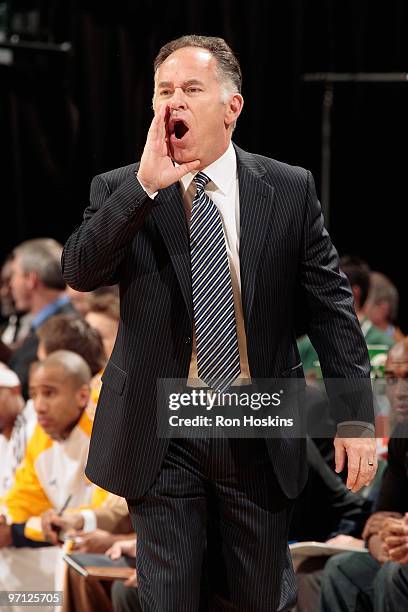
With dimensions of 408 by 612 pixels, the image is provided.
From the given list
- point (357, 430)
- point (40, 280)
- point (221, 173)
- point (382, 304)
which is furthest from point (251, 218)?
point (382, 304)

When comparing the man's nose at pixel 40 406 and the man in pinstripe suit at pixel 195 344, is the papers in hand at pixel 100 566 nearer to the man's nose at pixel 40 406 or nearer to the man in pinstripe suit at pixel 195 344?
the man's nose at pixel 40 406

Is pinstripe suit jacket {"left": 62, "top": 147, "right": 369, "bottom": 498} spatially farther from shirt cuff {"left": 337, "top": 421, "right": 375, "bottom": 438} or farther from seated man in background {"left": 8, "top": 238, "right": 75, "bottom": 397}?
seated man in background {"left": 8, "top": 238, "right": 75, "bottom": 397}

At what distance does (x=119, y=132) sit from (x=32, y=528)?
230 centimetres

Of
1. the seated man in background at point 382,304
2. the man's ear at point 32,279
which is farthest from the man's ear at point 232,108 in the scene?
the seated man in background at point 382,304

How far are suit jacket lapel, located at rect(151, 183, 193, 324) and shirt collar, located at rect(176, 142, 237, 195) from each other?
40mm

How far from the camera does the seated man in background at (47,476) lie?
3.76 meters

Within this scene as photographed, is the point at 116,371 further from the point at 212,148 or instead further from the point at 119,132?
the point at 119,132

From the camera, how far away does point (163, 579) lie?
2.31m

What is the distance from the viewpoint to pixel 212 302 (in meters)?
2.34

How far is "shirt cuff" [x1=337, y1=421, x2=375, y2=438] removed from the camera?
93.8 inches

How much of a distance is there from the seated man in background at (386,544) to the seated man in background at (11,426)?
52.3 inches

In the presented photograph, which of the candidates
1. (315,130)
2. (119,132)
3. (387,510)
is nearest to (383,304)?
(315,130)

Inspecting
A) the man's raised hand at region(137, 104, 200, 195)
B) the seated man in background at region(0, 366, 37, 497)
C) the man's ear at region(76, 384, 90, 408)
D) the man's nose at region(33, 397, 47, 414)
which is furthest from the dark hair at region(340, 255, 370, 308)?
the man's raised hand at region(137, 104, 200, 195)

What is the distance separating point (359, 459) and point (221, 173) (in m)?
0.71
